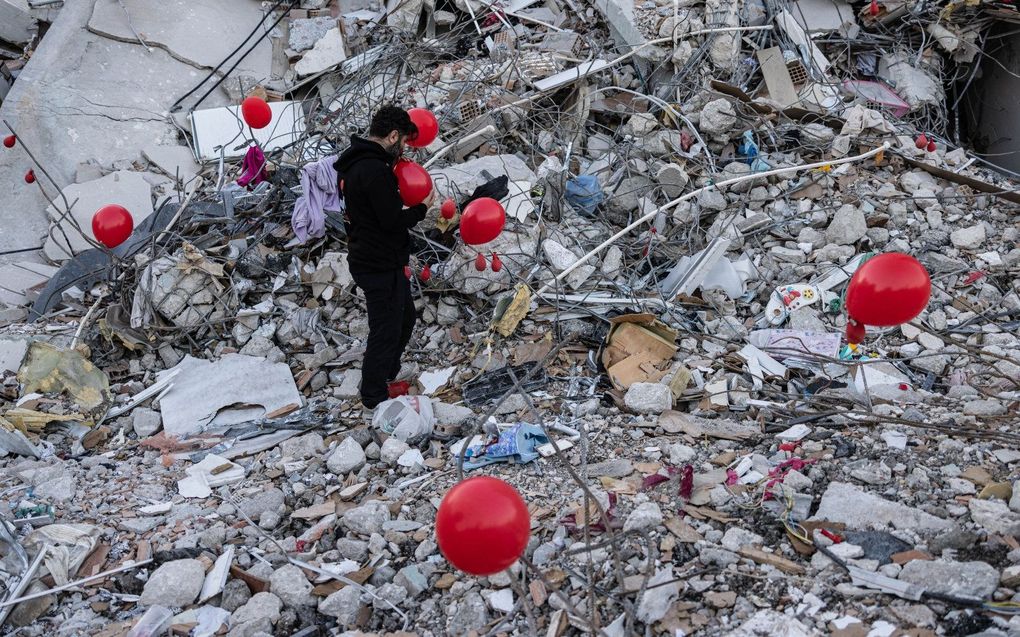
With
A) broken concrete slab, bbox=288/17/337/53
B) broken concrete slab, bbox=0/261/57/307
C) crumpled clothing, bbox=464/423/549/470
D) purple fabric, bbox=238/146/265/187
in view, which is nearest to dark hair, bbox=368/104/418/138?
crumpled clothing, bbox=464/423/549/470

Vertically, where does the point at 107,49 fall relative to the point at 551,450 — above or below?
above

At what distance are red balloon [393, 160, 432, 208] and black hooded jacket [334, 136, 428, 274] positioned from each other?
0.05 metres

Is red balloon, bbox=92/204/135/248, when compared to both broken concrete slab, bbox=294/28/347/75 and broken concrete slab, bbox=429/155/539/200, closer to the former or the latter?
broken concrete slab, bbox=429/155/539/200

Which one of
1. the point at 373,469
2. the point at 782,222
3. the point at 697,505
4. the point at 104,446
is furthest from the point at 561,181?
the point at 104,446

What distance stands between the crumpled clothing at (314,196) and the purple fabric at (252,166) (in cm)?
78

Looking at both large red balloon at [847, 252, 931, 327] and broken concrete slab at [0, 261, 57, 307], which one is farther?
broken concrete slab at [0, 261, 57, 307]

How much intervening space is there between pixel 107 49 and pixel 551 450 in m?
6.32

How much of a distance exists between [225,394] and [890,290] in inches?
149

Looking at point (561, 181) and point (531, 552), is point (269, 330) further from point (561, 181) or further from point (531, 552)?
point (531, 552)

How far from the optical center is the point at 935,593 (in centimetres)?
245

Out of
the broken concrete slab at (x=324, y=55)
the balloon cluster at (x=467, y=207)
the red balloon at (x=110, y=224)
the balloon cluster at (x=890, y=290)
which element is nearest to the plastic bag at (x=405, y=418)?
the balloon cluster at (x=467, y=207)

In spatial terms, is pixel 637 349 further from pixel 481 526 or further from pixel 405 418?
pixel 481 526

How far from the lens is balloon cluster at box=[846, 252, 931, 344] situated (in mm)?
2412

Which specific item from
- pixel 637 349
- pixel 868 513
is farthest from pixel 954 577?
pixel 637 349
